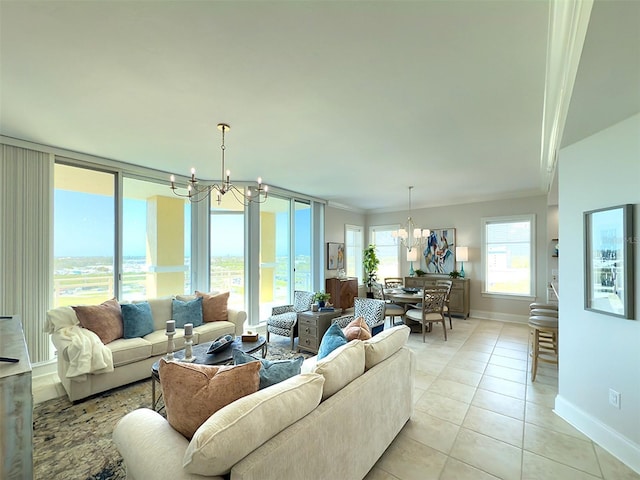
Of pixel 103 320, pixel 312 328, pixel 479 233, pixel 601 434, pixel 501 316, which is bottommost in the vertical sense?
pixel 501 316

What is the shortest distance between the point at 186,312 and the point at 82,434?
175cm

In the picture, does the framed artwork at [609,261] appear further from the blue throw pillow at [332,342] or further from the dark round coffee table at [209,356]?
the dark round coffee table at [209,356]

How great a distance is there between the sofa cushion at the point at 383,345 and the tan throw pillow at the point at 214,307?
9.35 feet

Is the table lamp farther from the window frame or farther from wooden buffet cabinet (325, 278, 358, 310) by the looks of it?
wooden buffet cabinet (325, 278, 358, 310)

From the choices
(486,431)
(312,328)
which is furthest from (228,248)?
(486,431)

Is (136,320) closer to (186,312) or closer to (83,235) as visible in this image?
(186,312)

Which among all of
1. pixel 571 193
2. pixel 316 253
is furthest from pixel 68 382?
pixel 571 193

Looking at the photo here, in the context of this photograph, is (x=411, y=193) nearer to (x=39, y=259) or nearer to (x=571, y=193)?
(x=571, y=193)

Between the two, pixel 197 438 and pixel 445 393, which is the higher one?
pixel 197 438

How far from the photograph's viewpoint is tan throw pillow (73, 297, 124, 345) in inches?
123

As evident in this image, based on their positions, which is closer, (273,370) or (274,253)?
(273,370)

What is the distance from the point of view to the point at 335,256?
705 cm

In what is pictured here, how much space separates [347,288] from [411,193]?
2.68m

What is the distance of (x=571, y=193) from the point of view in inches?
98.2
